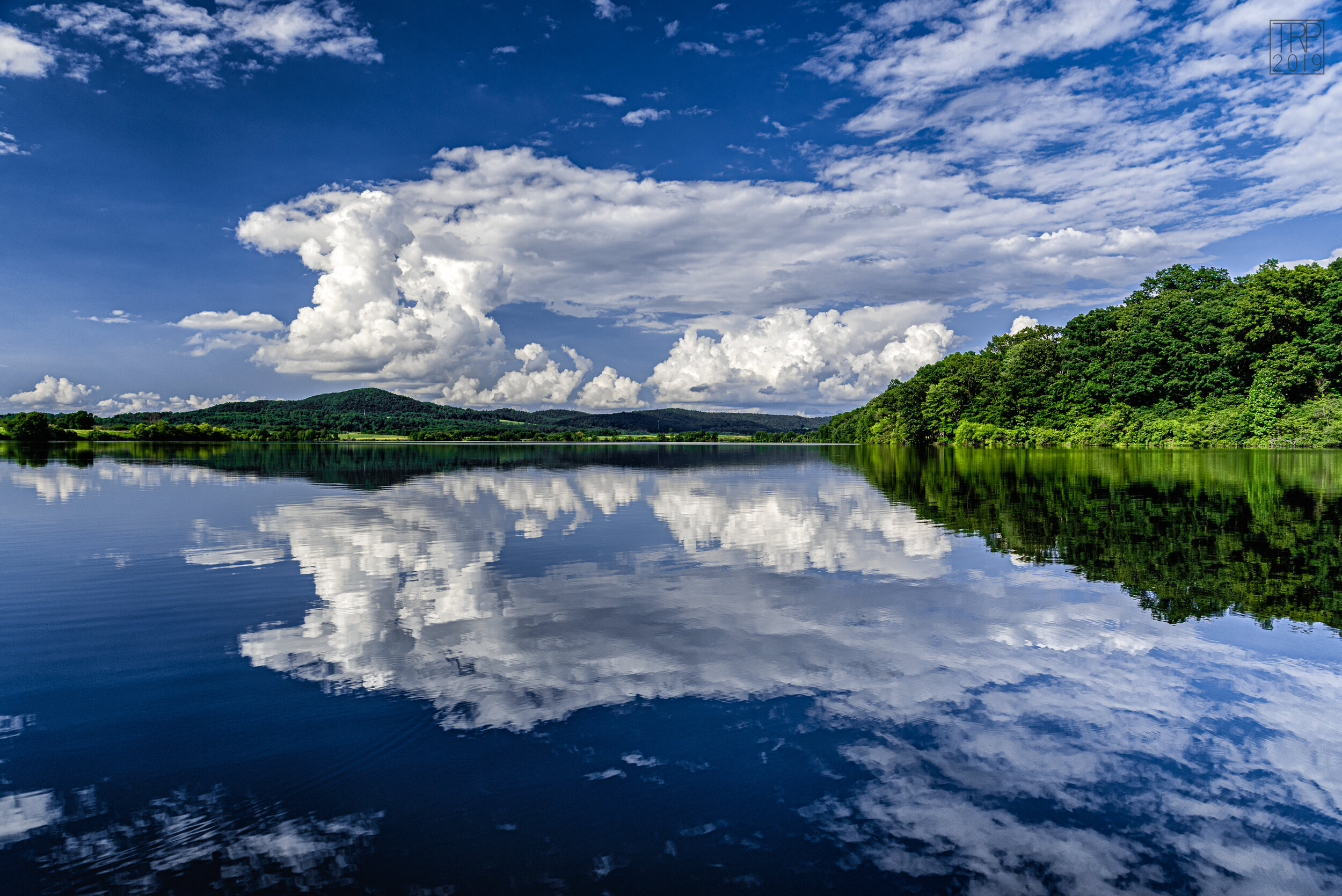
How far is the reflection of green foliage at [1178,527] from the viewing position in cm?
1034

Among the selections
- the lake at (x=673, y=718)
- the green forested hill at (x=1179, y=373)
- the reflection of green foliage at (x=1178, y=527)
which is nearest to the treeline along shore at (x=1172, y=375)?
the green forested hill at (x=1179, y=373)

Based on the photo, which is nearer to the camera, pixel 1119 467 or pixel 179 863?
pixel 179 863

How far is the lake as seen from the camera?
420cm

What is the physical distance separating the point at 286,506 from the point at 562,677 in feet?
62.6

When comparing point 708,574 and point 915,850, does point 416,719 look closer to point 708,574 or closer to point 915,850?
point 915,850

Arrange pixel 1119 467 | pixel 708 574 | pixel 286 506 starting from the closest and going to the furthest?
pixel 708 574 → pixel 286 506 → pixel 1119 467

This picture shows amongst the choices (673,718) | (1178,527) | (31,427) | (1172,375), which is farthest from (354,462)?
(31,427)

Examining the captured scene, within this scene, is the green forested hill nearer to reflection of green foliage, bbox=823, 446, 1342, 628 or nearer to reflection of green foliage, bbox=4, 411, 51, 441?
reflection of green foliage, bbox=823, 446, 1342, 628

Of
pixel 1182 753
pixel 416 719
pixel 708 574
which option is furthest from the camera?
pixel 708 574

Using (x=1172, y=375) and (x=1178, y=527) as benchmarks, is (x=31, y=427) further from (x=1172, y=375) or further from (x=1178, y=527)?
(x=1172, y=375)

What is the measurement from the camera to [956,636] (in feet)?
28.0

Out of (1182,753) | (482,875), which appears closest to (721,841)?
(482,875)

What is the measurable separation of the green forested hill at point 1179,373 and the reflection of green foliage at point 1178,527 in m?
38.2

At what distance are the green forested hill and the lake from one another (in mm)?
73393
